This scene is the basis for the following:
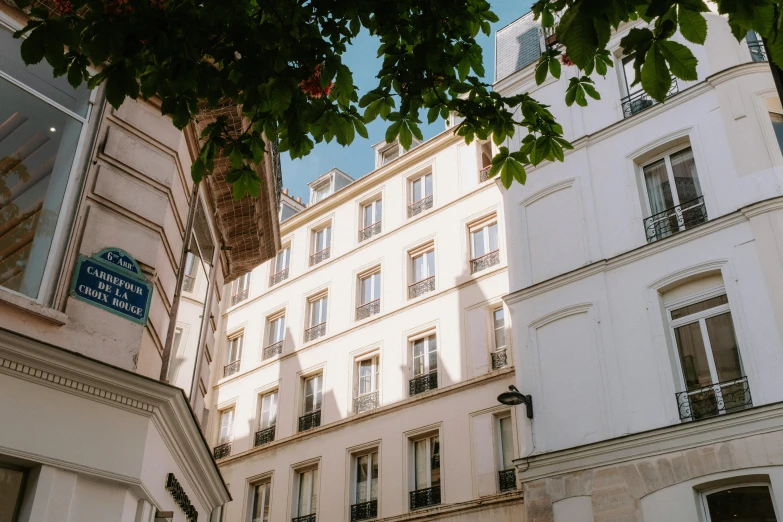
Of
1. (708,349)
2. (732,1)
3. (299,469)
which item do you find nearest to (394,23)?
(732,1)

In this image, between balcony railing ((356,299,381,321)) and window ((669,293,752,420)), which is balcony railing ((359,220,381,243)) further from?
window ((669,293,752,420))

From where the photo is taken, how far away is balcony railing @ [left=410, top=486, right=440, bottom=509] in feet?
72.7

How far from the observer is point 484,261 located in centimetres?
2484

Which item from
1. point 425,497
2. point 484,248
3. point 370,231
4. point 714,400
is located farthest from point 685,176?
point 370,231

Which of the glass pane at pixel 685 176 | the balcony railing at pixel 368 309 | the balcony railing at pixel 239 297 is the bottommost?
the glass pane at pixel 685 176

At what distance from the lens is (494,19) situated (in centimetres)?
638

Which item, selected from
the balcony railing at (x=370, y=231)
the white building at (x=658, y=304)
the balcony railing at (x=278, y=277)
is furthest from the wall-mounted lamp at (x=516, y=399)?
the balcony railing at (x=278, y=277)

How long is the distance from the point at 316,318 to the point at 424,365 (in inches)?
246

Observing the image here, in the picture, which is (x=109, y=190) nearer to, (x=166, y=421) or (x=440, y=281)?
(x=166, y=421)

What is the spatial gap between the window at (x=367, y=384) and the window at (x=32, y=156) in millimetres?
18057

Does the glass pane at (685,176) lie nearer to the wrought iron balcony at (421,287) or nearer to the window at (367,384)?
the wrought iron balcony at (421,287)

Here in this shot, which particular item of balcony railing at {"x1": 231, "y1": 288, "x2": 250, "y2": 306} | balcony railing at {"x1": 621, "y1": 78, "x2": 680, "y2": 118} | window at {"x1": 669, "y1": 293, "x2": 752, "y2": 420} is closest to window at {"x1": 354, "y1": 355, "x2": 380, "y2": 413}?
balcony railing at {"x1": 231, "y1": 288, "x2": 250, "y2": 306}

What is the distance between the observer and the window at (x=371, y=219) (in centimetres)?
2944

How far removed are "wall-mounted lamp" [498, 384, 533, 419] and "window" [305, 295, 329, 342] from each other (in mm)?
12410
